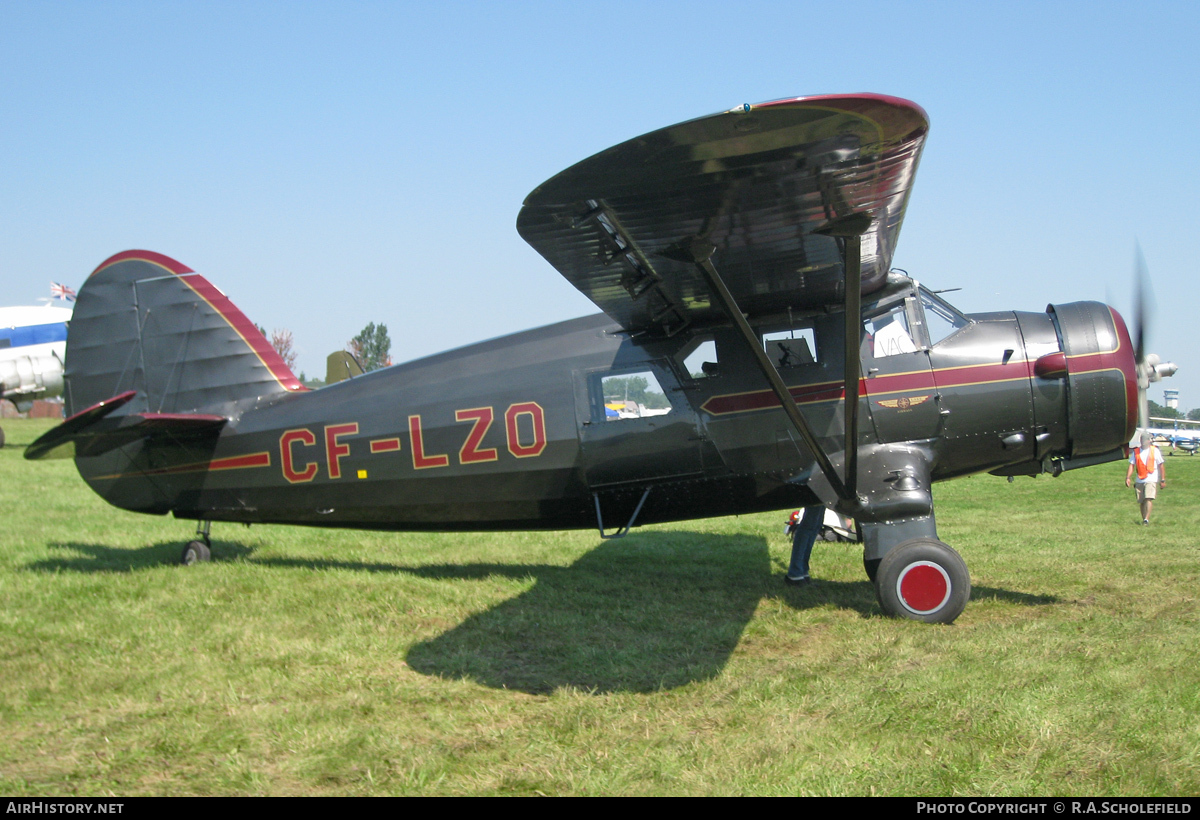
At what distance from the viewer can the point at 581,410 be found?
277 inches

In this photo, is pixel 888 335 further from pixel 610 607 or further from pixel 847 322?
pixel 610 607

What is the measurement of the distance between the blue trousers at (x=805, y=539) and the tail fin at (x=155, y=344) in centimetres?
512

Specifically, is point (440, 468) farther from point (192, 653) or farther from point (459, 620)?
point (192, 653)

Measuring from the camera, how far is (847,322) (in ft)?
17.6

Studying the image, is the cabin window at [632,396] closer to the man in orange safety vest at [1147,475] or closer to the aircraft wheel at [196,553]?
the aircraft wheel at [196,553]

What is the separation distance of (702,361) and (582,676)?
2854mm

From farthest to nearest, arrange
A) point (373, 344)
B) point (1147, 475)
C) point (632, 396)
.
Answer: point (373, 344) < point (1147, 475) < point (632, 396)

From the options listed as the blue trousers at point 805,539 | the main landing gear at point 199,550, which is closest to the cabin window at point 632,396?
the blue trousers at point 805,539

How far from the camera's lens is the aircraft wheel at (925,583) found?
5.90 m

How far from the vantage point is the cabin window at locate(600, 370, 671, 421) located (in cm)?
689

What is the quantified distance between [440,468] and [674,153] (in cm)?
423

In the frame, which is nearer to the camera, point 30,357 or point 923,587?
point 923,587

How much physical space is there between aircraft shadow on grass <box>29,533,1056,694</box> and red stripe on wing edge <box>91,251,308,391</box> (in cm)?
193

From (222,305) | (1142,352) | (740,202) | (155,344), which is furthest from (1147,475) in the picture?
(155,344)
